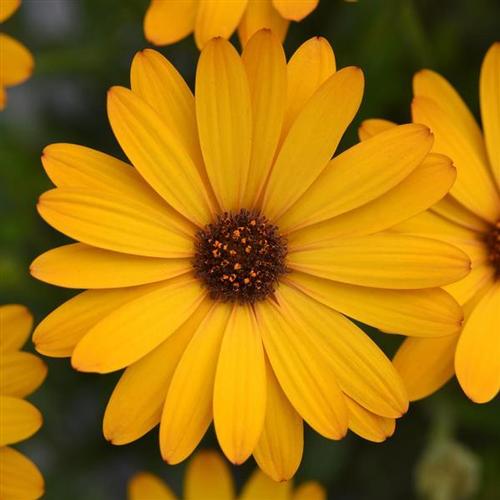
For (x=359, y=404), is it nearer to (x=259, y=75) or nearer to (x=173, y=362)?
(x=173, y=362)

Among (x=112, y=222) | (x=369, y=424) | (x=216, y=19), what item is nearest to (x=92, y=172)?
(x=112, y=222)

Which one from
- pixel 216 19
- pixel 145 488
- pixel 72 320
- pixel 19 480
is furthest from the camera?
pixel 145 488

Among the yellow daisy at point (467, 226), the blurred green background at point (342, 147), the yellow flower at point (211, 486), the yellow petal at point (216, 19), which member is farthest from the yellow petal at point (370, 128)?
the yellow flower at point (211, 486)

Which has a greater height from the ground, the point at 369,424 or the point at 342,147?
the point at 342,147

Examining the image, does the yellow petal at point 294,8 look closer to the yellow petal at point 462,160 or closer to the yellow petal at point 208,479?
the yellow petal at point 462,160

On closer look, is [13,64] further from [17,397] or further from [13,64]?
[17,397]

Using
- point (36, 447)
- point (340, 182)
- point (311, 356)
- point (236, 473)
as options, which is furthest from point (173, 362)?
point (36, 447)
